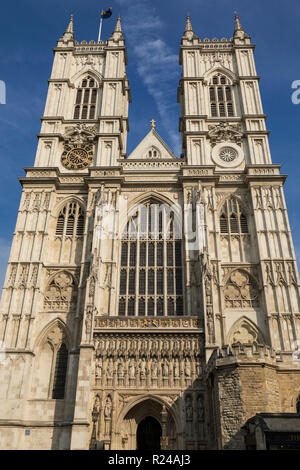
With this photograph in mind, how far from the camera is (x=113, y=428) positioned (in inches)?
712

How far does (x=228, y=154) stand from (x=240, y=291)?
9.96m

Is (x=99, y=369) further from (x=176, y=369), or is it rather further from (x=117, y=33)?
(x=117, y=33)

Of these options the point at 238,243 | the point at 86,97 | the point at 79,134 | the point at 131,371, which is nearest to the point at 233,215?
the point at 238,243

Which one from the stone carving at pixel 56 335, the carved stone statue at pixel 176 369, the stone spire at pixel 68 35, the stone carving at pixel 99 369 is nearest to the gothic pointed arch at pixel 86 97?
the stone spire at pixel 68 35

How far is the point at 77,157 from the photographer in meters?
27.8

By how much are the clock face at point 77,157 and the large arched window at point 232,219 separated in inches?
378

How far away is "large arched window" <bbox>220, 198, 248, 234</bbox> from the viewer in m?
24.9

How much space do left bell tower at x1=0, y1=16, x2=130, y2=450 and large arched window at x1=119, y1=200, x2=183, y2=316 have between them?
7.98 ft

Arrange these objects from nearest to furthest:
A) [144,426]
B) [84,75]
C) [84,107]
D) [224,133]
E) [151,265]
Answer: [144,426], [151,265], [224,133], [84,107], [84,75]

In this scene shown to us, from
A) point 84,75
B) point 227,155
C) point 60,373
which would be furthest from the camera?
point 84,75

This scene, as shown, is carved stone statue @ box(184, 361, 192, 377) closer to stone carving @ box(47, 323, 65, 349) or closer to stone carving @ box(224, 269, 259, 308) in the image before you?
stone carving @ box(224, 269, 259, 308)

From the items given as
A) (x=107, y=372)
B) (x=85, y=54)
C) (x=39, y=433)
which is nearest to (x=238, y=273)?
(x=107, y=372)

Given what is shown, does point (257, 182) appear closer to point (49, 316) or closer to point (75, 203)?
point (75, 203)

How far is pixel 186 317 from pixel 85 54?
23884 millimetres
